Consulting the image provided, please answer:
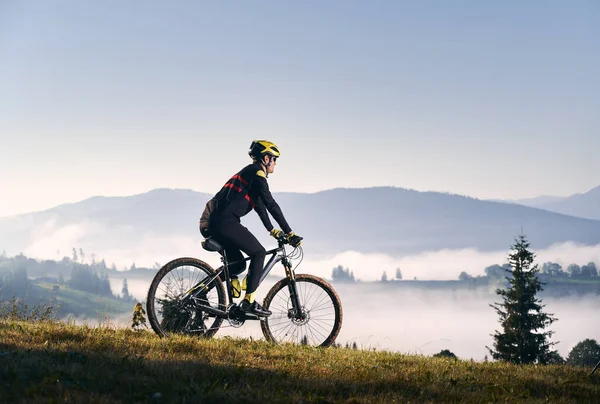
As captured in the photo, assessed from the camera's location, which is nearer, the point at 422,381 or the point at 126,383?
the point at 126,383

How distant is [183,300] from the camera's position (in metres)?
10.3

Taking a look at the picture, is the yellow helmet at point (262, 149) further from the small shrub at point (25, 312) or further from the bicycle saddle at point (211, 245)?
the small shrub at point (25, 312)

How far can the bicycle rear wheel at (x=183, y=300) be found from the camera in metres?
10.2

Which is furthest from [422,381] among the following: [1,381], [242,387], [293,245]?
[1,381]

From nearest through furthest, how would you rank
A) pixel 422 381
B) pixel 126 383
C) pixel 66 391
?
pixel 66 391, pixel 126 383, pixel 422 381

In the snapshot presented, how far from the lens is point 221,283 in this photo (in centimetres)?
1053

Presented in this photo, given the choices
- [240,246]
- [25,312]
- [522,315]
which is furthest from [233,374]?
[522,315]

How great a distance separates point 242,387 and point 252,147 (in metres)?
4.68

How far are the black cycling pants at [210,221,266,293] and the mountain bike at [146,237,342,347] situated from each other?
114mm

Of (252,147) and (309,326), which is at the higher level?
(252,147)

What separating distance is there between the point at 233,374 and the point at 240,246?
3140 millimetres

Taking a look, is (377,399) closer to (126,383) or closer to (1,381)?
(126,383)

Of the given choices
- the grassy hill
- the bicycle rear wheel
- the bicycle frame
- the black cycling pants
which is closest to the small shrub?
the grassy hill

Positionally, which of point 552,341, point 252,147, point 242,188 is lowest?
point 552,341
